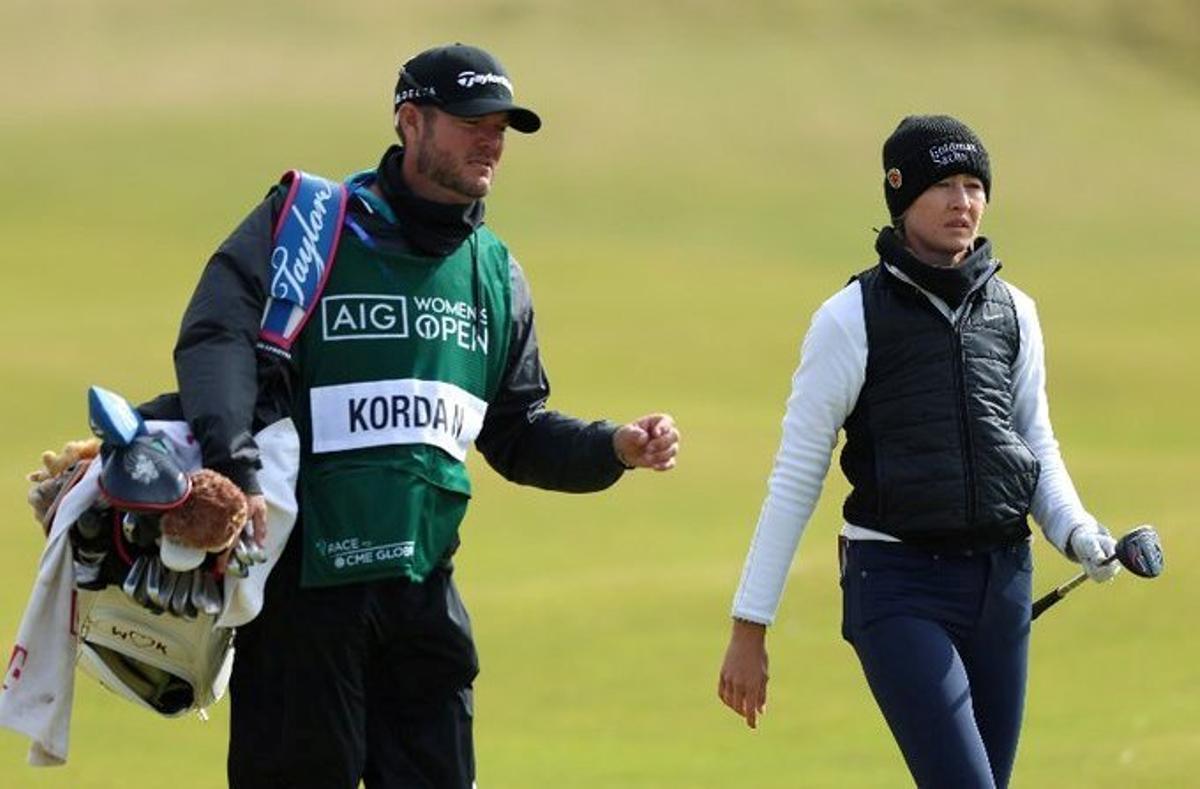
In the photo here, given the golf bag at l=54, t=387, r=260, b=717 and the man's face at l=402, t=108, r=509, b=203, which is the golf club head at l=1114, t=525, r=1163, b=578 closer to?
the man's face at l=402, t=108, r=509, b=203

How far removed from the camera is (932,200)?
19.4 ft

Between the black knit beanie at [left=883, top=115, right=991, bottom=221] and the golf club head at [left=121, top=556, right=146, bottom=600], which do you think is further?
the black knit beanie at [left=883, top=115, right=991, bottom=221]

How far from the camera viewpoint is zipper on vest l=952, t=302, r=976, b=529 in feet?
18.8

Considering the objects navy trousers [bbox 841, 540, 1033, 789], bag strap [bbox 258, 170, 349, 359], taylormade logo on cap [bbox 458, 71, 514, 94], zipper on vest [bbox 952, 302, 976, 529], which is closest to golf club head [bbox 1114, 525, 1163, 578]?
navy trousers [bbox 841, 540, 1033, 789]

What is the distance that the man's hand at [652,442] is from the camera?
5.84 meters

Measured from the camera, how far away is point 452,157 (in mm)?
5785

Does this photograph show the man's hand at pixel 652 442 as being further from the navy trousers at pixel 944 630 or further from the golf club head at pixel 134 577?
the golf club head at pixel 134 577

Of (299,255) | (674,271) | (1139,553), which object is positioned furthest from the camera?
(674,271)

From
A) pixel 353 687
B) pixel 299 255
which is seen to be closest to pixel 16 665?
pixel 353 687

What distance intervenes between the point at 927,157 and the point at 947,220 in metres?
0.14

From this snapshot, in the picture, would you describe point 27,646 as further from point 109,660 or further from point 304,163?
point 304,163

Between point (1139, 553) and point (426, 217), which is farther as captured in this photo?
point (1139, 553)

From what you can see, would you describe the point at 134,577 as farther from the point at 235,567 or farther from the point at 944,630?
the point at 944,630

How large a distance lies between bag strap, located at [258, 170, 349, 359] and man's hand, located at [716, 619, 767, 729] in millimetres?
1115
